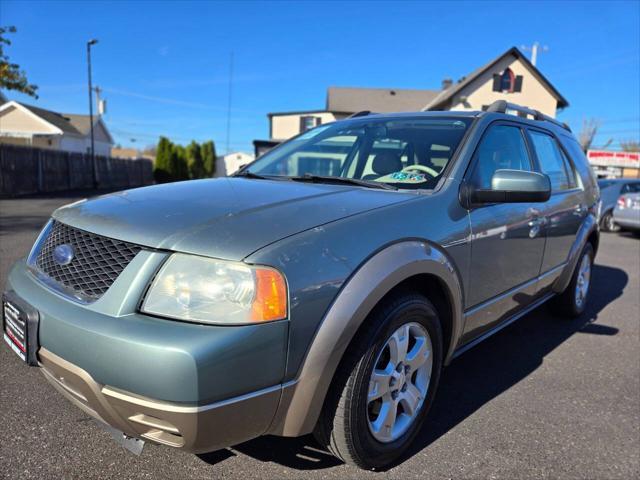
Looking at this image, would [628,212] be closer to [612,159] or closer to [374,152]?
[374,152]

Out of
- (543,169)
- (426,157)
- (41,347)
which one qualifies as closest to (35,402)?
(41,347)

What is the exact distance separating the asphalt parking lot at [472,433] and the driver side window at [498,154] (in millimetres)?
1338

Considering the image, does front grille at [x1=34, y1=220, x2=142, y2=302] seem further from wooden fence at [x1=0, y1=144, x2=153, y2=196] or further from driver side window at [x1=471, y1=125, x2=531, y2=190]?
wooden fence at [x1=0, y1=144, x2=153, y2=196]

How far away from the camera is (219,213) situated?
1882mm

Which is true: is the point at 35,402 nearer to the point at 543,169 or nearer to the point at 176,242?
the point at 176,242

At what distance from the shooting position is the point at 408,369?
220cm

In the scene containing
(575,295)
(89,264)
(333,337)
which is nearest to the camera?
(333,337)

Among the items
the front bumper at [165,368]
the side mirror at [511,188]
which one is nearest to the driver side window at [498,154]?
the side mirror at [511,188]

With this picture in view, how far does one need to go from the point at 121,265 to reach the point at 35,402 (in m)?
1.42

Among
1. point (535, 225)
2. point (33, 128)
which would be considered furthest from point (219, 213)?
point (33, 128)

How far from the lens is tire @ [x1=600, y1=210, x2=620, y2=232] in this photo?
500 inches

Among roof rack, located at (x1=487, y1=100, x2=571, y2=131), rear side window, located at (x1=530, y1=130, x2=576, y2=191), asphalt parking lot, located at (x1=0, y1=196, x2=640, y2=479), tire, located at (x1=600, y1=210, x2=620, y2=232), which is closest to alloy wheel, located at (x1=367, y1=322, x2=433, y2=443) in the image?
asphalt parking lot, located at (x1=0, y1=196, x2=640, y2=479)

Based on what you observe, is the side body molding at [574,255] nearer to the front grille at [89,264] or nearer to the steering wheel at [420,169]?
the steering wheel at [420,169]

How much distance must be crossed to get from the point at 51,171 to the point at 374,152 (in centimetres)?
2016
